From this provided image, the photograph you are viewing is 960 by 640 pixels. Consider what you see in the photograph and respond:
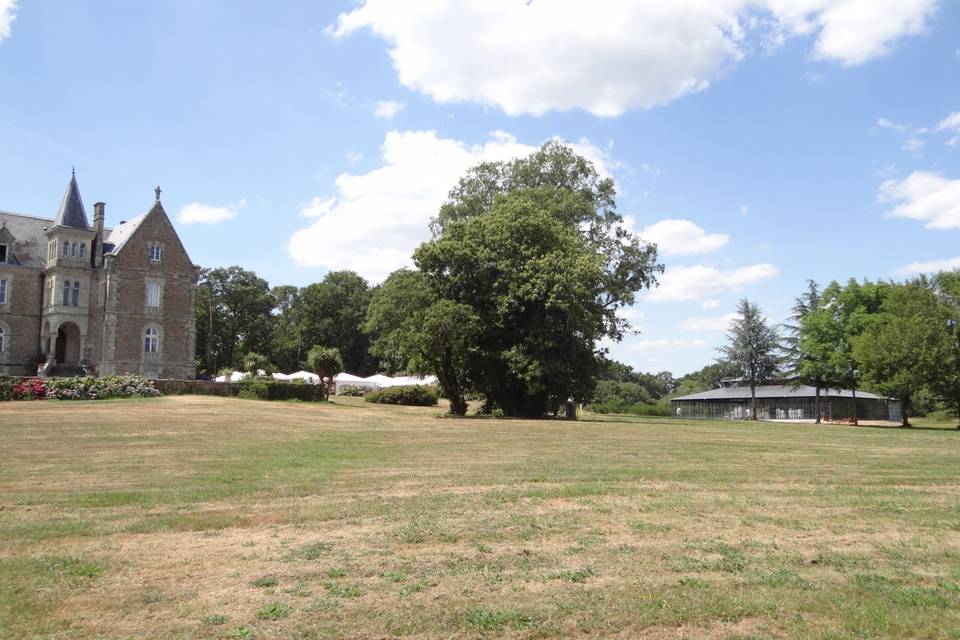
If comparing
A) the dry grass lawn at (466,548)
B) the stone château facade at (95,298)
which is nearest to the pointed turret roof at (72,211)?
the stone château facade at (95,298)

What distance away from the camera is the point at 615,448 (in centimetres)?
2005

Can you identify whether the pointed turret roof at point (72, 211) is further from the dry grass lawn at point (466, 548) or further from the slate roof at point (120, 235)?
the dry grass lawn at point (466, 548)

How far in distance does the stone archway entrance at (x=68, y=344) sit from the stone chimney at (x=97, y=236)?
5.04 metres

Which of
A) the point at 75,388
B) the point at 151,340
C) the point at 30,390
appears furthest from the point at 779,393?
the point at 30,390

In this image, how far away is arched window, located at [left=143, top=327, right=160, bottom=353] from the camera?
51.8 meters

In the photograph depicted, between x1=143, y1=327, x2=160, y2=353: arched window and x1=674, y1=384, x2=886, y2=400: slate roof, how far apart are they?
5646 cm

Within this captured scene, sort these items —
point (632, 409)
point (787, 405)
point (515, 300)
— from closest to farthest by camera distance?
point (515, 300) → point (632, 409) → point (787, 405)

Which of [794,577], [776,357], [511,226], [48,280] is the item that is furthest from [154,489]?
[776,357]

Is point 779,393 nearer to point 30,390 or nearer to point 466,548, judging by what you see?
point 30,390

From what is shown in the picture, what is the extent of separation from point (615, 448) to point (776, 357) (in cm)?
5968

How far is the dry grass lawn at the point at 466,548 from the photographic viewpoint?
18.1 ft

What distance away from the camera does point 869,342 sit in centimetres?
5106

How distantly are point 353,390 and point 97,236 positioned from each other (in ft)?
83.7

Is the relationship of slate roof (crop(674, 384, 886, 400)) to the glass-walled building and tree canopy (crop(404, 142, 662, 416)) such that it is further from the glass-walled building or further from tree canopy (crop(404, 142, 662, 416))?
tree canopy (crop(404, 142, 662, 416))
